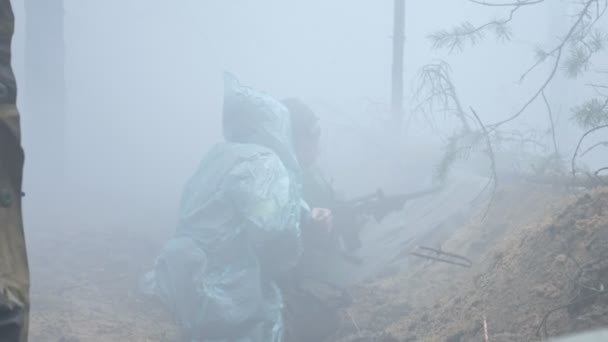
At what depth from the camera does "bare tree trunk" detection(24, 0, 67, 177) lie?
1299cm

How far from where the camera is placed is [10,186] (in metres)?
1.42

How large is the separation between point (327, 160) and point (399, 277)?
7.71 m

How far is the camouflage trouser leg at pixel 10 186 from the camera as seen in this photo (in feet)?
4.46

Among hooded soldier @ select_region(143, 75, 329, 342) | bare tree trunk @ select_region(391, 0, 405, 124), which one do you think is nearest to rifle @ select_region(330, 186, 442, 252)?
hooded soldier @ select_region(143, 75, 329, 342)

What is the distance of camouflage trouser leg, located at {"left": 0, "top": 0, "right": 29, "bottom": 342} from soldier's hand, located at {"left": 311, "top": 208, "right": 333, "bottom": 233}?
4.03 meters

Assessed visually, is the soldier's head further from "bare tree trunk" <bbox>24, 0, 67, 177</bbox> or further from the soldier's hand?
"bare tree trunk" <bbox>24, 0, 67, 177</bbox>

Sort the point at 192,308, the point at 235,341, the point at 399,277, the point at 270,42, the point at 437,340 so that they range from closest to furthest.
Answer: the point at 437,340 → the point at 235,341 → the point at 192,308 → the point at 399,277 → the point at 270,42

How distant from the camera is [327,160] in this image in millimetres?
12445

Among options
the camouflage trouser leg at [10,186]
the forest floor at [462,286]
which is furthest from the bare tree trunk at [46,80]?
the camouflage trouser leg at [10,186]

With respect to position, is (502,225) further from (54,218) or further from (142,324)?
(54,218)

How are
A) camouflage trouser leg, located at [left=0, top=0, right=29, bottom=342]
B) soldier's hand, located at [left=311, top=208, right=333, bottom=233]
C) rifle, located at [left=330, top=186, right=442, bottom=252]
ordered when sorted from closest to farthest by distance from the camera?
camouflage trouser leg, located at [left=0, top=0, right=29, bottom=342], soldier's hand, located at [left=311, top=208, right=333, bottom=233], rifle, located at [left=330, top=186, right=442, bottom=252]

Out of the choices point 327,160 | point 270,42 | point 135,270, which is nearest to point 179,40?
point 270,42

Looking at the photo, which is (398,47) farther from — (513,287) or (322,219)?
(513,287)

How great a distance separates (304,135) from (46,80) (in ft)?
30.9
